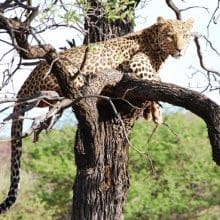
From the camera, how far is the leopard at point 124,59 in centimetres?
721

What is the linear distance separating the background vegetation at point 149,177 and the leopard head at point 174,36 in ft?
37.2

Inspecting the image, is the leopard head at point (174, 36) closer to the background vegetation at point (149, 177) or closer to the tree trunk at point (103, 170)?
the tree trunk at point (103, 170)

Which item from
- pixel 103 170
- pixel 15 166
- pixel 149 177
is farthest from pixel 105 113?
pixel 149 177

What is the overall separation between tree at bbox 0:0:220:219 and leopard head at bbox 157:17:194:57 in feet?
0.45

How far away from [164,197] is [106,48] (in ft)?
42.8

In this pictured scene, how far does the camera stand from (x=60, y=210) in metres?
20.5

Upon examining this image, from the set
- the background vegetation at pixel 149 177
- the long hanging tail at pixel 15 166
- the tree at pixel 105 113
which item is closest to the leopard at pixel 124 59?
the long hanging tail at pixel 15 166

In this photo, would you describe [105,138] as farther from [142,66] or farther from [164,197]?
[164,197]

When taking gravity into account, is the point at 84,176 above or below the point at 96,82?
below

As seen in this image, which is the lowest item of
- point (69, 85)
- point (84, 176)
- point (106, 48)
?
point (84, 176)

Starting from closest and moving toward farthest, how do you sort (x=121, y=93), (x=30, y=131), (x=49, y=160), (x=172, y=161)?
(x=30, y=131) → (x=121, y=93) → (x=49, y=160) → (x=172, y=161)

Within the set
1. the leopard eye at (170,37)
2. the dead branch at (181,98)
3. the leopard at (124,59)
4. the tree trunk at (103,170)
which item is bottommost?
the tree trunk at (103,170)

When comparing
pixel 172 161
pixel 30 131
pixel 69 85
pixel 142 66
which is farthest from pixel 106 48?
pixel 172 161

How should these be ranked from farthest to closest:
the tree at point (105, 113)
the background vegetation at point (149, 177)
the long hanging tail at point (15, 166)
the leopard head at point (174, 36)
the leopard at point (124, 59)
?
the background vegetation at point (149, 177)
the leopard head at point (174, 36)
the long hanging tail at point (15, 166)
the leopard at point (124, 59)
the tree at point (105, 113)
